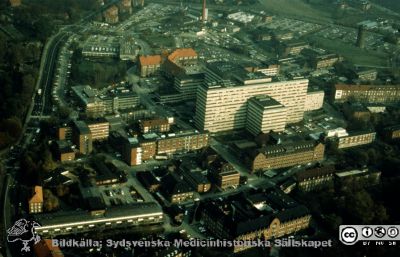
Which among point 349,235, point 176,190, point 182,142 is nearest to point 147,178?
point 176,190

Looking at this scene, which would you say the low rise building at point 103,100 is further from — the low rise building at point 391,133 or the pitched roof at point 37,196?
the low rise building at point 391,133

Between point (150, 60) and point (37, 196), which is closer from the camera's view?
point (37, 196)

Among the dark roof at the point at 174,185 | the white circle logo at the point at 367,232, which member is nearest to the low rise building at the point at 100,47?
the dark roof at the point at 174,185

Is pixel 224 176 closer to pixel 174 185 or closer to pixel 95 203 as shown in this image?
pixel 174 185

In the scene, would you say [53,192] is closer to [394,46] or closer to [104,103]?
[104,103]

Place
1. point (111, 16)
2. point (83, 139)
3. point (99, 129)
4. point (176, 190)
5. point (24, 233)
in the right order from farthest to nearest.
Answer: point (111, 16), point (99, 129), point (83, 139), point (176, 190), point (24, 233)

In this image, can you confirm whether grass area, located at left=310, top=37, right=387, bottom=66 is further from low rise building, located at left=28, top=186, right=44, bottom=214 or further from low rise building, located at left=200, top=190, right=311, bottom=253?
low rise building, located at left=28, top=186, right=44, bottom=214

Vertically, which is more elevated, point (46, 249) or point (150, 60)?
point (46, 249)
